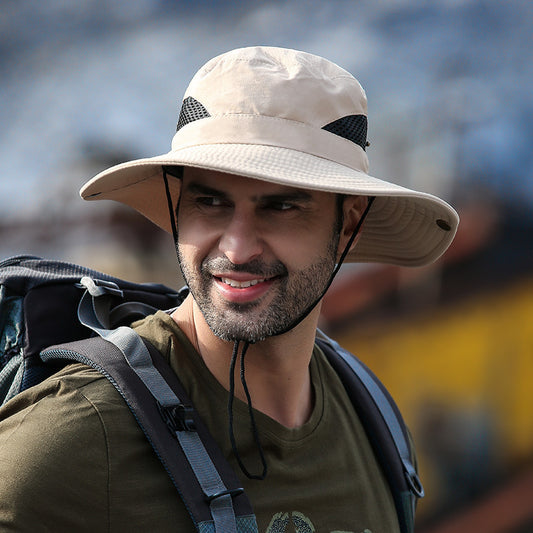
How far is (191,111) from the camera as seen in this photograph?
1685mm

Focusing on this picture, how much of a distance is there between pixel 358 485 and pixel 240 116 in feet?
2.95

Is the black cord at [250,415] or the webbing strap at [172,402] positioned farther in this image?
the black cord at [250,415]

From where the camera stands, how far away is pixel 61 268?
1.78 meters

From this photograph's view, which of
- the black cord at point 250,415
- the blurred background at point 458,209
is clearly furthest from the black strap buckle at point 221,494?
the blurred background at point 458,209

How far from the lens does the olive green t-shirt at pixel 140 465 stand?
131 cm

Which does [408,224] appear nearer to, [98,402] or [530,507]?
[98,402]

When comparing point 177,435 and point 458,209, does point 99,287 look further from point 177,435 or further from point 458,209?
point 458,209

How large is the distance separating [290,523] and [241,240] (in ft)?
1.96

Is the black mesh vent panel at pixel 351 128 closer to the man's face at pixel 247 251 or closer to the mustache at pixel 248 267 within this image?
the man's face at pixel 247 251

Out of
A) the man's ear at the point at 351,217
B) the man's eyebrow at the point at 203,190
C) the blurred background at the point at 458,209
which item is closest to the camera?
the man's eyebrow at the point at 203,190

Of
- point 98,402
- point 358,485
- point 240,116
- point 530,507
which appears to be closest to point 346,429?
point 358,485

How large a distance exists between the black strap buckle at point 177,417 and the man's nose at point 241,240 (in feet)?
1.05

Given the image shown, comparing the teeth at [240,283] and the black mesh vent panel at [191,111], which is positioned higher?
the black mesh vent panel at [191,111]

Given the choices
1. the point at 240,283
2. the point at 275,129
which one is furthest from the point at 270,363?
the point at 275,129
